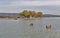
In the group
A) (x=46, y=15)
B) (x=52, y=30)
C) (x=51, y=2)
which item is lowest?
(x=52, y=30)

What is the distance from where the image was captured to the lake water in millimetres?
4031

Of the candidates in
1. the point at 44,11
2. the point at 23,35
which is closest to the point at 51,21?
the point at 44,11

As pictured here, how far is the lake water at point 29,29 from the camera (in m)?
4.03

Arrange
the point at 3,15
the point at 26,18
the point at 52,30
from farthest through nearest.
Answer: the point at 26,18 < the point at 52,30 < the point at 3,15

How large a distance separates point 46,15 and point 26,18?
0.82 meters

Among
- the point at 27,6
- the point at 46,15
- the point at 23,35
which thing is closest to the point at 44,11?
the point at 46,15

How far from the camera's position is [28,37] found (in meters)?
3.87

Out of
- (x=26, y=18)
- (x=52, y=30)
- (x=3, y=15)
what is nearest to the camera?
(x=3, y=15)

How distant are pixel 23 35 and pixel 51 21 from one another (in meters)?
1.42

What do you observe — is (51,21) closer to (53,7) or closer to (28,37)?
(53,7)

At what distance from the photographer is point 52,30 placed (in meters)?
4.62

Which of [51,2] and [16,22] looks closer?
[51,2]

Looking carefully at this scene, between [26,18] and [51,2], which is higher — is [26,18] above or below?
below

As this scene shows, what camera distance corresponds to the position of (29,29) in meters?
4.73
